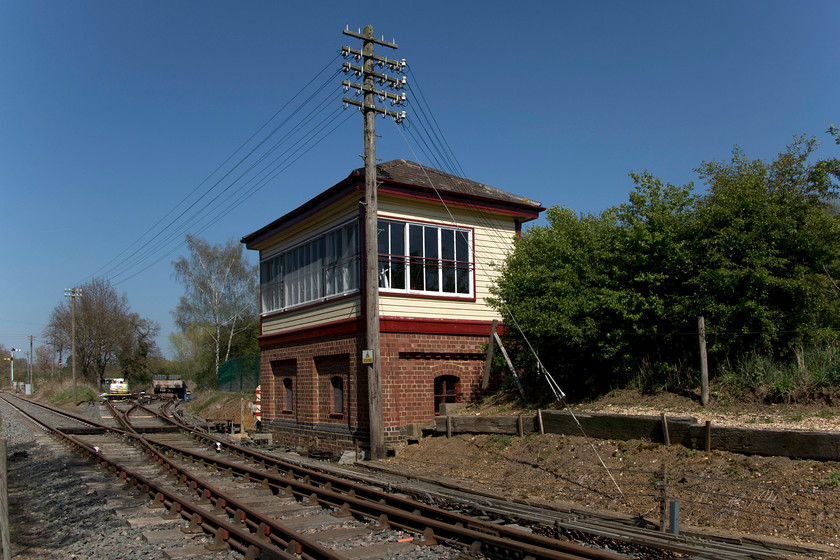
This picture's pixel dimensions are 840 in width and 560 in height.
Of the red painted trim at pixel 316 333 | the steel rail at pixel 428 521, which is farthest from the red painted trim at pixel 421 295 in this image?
the steel rail at pixel 428 521

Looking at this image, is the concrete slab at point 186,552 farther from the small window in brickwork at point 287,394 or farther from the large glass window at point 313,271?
the small window in brickwork at point 287,394

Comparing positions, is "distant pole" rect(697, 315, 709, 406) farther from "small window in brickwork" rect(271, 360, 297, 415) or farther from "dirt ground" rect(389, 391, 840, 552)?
"small window in brickwork" rect(271, 360, 297, 415)

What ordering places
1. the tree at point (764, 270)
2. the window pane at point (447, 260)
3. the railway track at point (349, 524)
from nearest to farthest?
1. the railway track at point (349, 524)
2. the tree at point (764, 270)
3. the window pane at point (447, 260)

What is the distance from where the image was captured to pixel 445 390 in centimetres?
1755

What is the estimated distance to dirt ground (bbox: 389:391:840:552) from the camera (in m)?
7.57

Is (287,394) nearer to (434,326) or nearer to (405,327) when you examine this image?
(405,327)

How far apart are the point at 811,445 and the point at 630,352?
4.55 m

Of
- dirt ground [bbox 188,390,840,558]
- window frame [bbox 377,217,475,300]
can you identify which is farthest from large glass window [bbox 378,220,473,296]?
dirt ground [bbox 188,390,840,558]

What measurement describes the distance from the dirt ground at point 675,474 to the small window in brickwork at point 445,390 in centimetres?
334

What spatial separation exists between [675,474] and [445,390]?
29.5 feet

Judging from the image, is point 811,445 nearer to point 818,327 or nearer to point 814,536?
point 814,536

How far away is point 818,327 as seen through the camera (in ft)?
35.9

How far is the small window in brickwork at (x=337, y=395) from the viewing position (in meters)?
17.8

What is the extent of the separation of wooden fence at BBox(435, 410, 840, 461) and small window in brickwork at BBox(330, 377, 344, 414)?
4.79 metres
